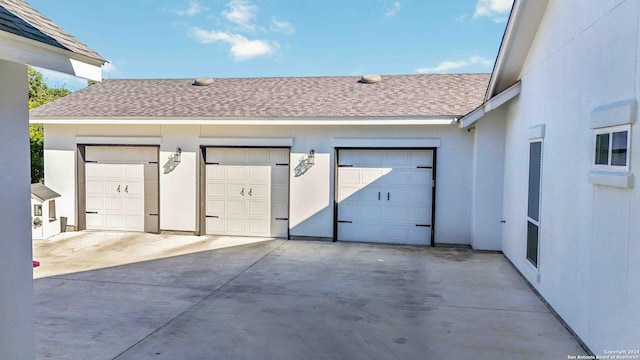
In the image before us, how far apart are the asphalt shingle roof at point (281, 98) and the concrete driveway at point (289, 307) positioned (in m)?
3.28

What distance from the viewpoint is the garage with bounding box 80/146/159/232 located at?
10672mm

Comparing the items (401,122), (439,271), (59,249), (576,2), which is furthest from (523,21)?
(59,249)

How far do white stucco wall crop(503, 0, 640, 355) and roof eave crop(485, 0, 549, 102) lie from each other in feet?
0.58

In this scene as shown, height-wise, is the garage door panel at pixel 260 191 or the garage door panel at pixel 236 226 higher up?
the garage door panel at pixel 260 191

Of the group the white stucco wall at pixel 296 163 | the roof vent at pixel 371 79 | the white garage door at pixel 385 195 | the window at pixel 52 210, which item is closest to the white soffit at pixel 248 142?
the white stucco wall at pixel 296 163

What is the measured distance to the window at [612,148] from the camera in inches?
143

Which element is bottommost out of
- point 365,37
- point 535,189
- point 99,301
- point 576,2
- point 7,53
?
point 99,301

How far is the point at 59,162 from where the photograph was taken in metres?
10.8

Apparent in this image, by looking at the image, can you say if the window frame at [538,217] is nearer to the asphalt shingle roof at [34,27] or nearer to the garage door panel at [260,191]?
the asphalt shingle roof at [34,27]

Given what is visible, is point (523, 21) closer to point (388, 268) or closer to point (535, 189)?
point (535, 189)

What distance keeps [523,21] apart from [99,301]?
726cm

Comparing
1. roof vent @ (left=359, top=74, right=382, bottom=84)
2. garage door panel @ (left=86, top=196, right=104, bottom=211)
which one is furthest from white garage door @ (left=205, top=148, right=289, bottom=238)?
roof vent @ (left=359, top=74, right=382, bottom=84)

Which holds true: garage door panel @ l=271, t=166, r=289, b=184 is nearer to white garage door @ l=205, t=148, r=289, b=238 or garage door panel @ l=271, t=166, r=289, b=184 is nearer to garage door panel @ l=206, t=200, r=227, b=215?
white garage door @ l=205, t=148, r=289, b=238

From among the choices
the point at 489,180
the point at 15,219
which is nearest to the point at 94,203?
the point at 15,219
